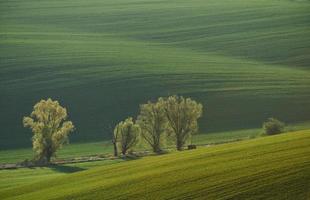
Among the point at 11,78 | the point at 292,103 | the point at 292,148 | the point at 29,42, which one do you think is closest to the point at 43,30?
the point at 29,42

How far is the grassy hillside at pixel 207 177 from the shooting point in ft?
77.5

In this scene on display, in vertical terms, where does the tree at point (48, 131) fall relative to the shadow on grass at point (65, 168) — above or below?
above

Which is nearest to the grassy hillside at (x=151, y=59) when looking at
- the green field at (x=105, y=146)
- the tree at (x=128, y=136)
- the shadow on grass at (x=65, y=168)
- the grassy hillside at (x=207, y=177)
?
the green field at (x=105, y=146)

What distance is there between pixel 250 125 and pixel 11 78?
24375 millimetres

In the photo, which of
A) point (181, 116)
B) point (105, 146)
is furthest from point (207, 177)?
point (105, 146)

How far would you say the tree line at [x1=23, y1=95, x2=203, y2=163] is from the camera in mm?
46000

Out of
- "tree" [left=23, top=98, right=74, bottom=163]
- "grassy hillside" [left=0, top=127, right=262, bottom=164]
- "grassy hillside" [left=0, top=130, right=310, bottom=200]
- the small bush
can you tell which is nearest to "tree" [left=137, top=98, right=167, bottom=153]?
"grassy hillside" [left=0, top=127, right=262, bottom=164]

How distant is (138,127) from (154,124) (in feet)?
3.78

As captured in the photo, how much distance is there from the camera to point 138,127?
46.3 meters

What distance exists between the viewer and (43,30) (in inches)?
3196

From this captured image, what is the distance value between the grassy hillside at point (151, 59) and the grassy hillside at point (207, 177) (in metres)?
22.2

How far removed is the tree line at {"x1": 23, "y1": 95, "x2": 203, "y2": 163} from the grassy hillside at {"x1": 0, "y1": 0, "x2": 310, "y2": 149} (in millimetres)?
5884

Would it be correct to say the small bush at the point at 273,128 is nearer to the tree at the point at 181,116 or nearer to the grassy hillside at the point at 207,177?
the tree at the point at 181,116

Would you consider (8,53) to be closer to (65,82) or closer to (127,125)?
(65,82)
